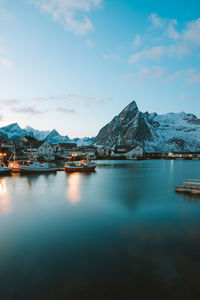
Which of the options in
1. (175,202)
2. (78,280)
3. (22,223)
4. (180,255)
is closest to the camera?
(78,280)

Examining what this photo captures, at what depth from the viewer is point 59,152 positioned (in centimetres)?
13012

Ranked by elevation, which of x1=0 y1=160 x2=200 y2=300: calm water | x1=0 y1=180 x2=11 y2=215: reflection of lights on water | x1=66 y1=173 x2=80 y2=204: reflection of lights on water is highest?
x1=0 y1=160 x2=200 y2=300: calm water

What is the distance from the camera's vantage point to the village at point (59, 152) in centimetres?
8971

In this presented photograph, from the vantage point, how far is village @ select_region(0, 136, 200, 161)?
89.7 meters

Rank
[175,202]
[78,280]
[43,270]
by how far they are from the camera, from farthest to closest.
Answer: [175,202] → [43,270] → [78,280]

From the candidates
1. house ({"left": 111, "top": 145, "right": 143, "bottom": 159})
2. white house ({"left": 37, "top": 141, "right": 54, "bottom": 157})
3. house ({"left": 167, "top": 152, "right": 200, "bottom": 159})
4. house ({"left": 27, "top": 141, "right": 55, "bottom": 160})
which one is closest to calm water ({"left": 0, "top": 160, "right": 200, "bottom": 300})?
house ({"left": 27, "top": 141, "right": 55, "bottom": 160})

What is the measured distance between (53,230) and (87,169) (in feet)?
163

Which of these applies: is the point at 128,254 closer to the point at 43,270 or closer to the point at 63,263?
the point at 63,263

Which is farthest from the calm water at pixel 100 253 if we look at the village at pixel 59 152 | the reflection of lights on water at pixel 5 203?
the village at pixel 59 152

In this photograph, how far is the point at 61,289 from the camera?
24.9 feet

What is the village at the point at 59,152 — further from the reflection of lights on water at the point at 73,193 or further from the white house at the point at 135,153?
the reflection of lights on water at the point at 73,193

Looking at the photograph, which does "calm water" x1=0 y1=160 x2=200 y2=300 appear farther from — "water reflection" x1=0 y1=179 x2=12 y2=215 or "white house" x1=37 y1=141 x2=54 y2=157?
"white house" x1=37 y1=141 x2=54 y2=157

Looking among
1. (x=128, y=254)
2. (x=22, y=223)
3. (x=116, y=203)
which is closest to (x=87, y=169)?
(x=116, y=203)

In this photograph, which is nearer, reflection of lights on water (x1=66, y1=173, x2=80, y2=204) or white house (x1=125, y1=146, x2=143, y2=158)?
reflection of lights on water (x1=66, y1=173, x2=80, y2=204)
